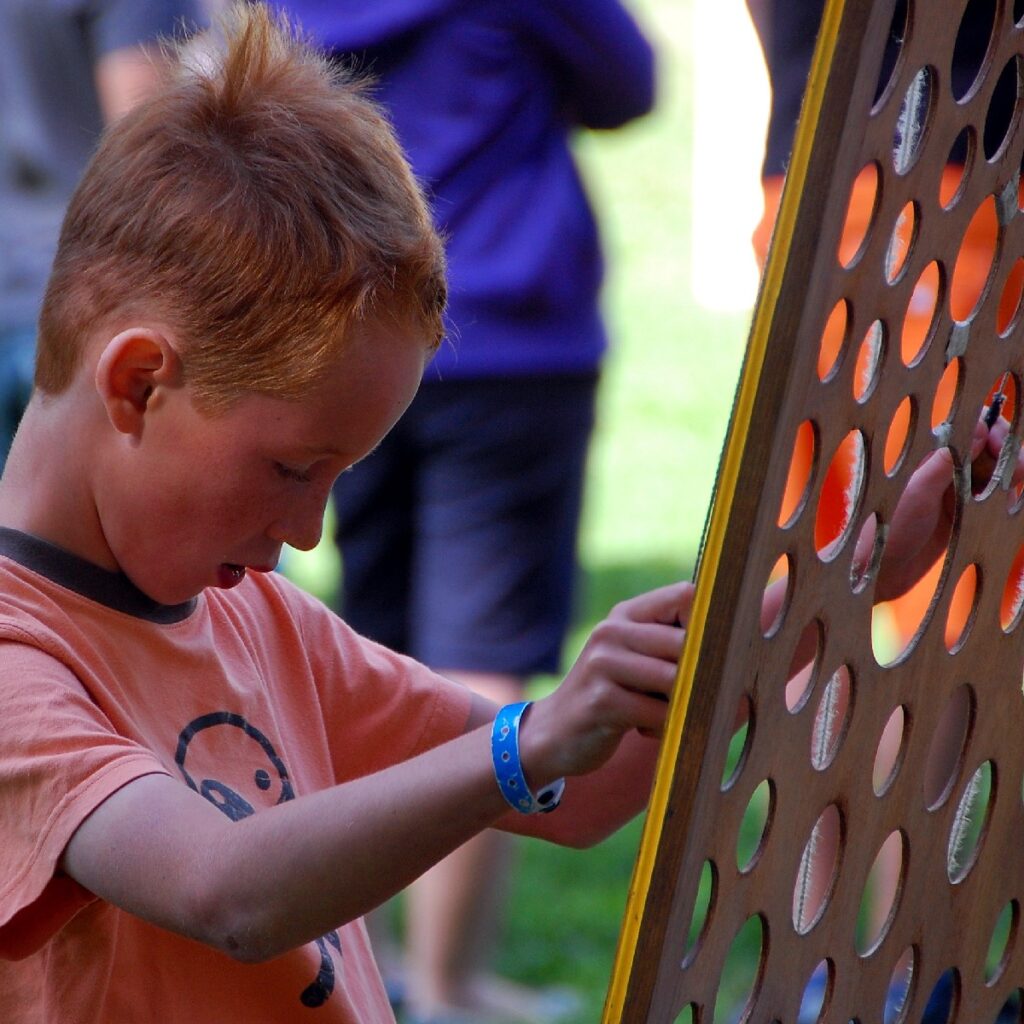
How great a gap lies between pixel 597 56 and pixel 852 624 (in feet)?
5.08

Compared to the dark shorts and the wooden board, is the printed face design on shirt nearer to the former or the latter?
the wooden board

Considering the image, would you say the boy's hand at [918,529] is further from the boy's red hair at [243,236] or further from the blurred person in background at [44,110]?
the blurred person in background at [44,110]

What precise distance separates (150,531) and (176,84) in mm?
333

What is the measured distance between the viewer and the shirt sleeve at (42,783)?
1.05 meters

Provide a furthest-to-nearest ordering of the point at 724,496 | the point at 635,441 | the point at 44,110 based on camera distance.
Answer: the point at 635,441 < the point at 44,110 < the point at 724,496

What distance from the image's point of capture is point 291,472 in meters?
1.18

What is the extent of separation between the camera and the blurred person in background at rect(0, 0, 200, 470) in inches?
91.9

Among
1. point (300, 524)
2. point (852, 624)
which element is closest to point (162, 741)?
point (300, 524)

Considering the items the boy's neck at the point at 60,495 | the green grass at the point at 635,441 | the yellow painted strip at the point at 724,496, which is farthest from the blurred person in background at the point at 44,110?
the yellow painted strip at the point at 724,496

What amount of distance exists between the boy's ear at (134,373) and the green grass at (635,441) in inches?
44.5

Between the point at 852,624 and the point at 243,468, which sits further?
the point at 243,468

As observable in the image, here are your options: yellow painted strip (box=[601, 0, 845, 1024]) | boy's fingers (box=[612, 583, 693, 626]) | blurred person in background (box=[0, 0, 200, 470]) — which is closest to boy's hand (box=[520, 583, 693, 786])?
boy's fingers (box=[612, 583, 693, 626])

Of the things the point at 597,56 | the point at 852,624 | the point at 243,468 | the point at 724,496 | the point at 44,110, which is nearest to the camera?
the point at 724,496

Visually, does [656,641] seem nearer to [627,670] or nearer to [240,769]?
[627,670]
